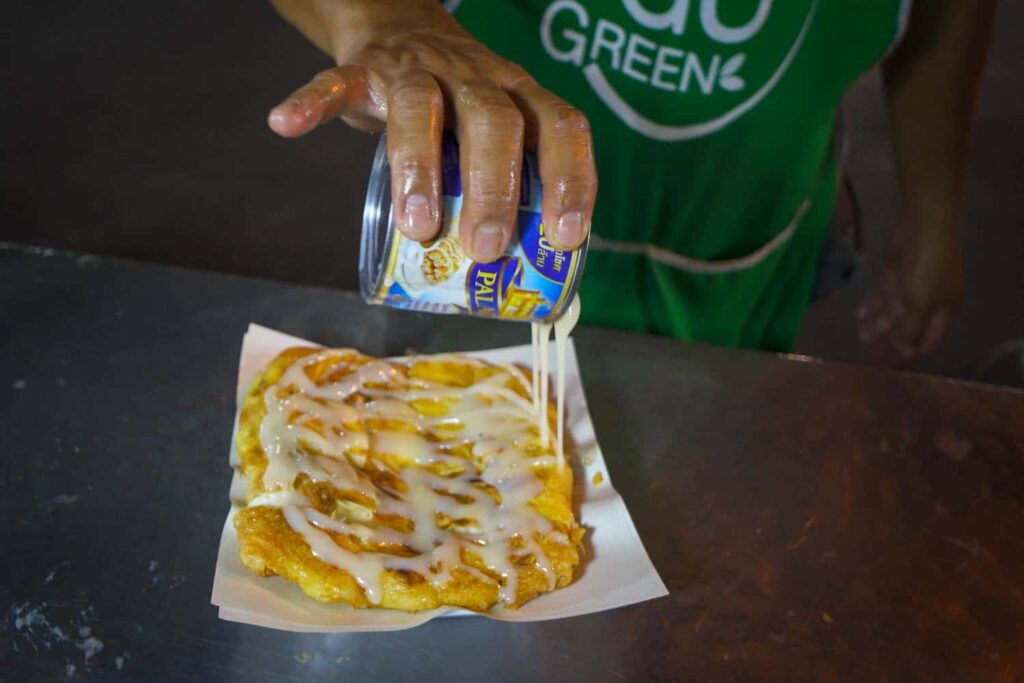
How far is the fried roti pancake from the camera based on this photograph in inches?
53.3

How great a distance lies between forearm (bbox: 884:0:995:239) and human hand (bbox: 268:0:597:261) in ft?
3.93

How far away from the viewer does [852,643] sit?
1.40 m

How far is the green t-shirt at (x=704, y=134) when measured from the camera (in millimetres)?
1781

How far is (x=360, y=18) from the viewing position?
4.53ft

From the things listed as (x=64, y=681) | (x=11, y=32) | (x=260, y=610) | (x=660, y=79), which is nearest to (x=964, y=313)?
(x=660, y=79)

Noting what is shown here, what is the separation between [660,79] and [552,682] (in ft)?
3.79

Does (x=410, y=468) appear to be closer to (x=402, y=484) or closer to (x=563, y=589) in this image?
(x=402, y=484)

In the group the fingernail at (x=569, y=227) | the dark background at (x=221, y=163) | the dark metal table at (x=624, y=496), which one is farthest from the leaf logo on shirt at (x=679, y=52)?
the dark background at (x=221, y=163)

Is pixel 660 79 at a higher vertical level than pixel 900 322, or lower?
higher

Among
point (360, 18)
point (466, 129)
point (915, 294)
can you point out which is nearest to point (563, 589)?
point (466, 129)

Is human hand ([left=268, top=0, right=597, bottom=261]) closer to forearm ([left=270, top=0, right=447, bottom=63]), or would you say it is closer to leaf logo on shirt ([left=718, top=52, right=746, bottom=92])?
forearm ([left=270, top=0, right=447, bottom=63])

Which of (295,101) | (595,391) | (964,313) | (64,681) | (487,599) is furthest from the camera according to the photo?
(964,313)

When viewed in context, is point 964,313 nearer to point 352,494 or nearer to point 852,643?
point 852,643

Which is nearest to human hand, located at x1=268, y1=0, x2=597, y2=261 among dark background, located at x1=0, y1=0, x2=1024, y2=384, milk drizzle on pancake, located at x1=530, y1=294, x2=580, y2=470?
milk drizzle on pancake, located at x1=530, y1=294, x2=580, y2=470
